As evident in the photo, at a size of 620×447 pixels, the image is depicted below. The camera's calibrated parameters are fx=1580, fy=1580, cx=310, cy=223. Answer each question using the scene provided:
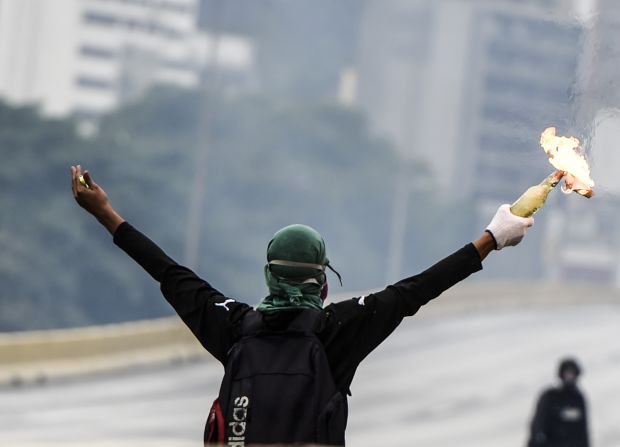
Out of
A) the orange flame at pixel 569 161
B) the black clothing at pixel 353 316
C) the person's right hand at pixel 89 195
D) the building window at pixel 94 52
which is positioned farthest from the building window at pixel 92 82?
the black clothing at pixel 353 316

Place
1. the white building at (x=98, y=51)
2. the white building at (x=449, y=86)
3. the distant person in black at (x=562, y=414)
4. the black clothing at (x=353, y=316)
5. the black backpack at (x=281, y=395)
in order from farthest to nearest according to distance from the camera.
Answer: the white building at (x=98, y=51) < the white building at (x=449, y=86) < the distant person in black at (x=562, y=414) < the black clothing at (x=353, y=316) < the black backpack at (x=281, y=395)

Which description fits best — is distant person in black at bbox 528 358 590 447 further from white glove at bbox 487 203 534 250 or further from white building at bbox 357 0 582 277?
white building at bbox 357 0 582 277

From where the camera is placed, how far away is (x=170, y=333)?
3012 cm

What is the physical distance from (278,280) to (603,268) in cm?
6229

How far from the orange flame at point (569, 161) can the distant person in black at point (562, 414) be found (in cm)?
944

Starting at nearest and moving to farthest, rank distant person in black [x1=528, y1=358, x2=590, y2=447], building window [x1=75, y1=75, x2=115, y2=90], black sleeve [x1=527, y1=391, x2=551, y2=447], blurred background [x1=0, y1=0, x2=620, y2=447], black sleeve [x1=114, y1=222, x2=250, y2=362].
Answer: black sleeve [x1=114, y1=222, x2=250, y2=362]
distant person in black [x1=528, y1=358, x2=590, y2=447]
black sleeve [x1=527, y1=391, x2=551, y2=447]
blurred background [x1=0, y1=0, x2=620, y2=447]
building window [x1=75, y1=75, x2=115, y2=90]

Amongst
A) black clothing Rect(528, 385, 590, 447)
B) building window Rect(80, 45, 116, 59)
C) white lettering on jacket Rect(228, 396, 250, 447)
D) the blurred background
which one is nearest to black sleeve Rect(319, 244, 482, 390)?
white lettering on jacket Rect(228, 396, 250, 447)

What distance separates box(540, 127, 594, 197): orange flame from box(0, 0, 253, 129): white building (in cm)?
5595

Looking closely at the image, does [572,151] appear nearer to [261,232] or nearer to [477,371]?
[477,371]

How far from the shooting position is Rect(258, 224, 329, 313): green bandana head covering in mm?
4098

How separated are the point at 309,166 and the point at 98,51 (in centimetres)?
1679

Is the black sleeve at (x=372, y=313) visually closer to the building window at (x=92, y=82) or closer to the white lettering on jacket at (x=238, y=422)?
the white lettering on jacket at (x=238, y=422)

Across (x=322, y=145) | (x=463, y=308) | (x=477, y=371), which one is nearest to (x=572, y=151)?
(x=477, y=371)

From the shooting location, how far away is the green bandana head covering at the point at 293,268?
4.10 meters
